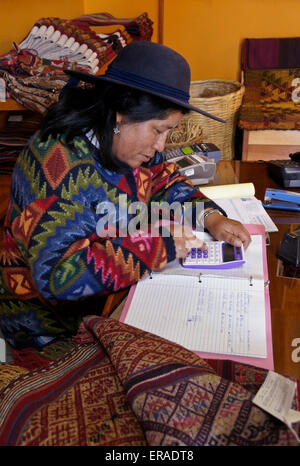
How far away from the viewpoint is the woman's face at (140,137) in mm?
1111

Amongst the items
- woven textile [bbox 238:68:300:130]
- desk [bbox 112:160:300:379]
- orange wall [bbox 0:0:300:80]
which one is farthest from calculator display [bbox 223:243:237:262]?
orange wall [bbox 0:0:300:80]

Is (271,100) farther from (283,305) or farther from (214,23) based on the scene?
(283,305)

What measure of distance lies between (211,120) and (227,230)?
175cm

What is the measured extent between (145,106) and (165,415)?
709 mm

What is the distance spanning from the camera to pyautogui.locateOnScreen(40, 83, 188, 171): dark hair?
3.52ft

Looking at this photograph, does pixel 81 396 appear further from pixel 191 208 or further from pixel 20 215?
pixel 191 208

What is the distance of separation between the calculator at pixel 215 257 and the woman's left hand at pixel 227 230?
3 cm

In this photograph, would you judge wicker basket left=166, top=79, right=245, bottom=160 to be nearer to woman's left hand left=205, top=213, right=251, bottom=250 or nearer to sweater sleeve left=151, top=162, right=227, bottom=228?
sweater sleeve left=151, top=162, right=227, bottom=228

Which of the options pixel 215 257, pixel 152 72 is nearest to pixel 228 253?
pixel 215 257

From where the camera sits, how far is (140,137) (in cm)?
114

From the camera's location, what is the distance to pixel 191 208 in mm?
1396

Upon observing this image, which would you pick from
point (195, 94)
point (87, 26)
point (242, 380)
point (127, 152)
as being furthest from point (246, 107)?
point (242, 380)

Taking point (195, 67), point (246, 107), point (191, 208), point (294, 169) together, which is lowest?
point (191, 208)

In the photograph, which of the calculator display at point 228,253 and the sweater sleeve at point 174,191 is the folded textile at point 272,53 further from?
the calculator display at point 228,253
